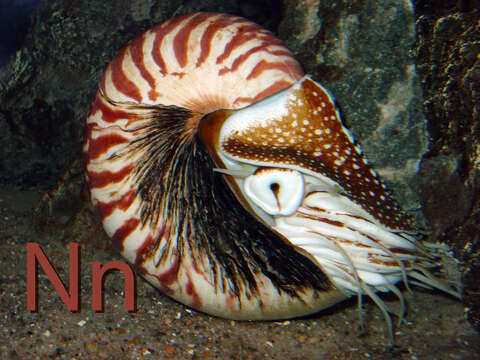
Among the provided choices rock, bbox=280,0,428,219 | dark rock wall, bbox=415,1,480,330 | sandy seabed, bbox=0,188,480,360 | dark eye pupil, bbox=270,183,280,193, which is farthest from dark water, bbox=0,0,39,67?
dark rock wall, bbox=415,1,480,330

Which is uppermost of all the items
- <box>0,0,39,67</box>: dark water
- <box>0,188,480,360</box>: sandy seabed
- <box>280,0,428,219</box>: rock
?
<box>0,0,39,67</box>: dark water

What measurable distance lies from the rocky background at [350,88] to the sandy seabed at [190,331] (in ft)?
0.97

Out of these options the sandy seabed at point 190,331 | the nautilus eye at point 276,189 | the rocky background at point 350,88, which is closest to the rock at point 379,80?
the rocky background at point 350,88

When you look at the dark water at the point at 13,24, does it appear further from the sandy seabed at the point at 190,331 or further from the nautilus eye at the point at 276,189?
the nautilus eye at the point at 276,189

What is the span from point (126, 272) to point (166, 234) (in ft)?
1.17

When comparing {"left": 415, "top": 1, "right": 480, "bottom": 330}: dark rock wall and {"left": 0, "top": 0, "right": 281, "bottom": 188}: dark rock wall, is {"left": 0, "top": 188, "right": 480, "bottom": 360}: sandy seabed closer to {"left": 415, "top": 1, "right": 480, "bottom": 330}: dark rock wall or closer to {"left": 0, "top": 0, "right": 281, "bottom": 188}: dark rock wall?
{"left": 415, "top": 1, "right": 480, "bottom": 330}: dark rock wall

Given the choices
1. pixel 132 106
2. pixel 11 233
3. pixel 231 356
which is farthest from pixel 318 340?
pixel 11 233

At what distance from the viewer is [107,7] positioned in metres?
2.86

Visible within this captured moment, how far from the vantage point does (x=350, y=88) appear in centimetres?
241

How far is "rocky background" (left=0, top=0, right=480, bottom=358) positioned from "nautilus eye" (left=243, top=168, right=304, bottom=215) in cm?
87

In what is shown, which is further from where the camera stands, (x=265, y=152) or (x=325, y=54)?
(x=325, y=54)

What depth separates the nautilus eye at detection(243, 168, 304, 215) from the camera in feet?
5.73

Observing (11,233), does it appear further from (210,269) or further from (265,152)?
(265,152)

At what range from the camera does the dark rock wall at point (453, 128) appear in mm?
1849
